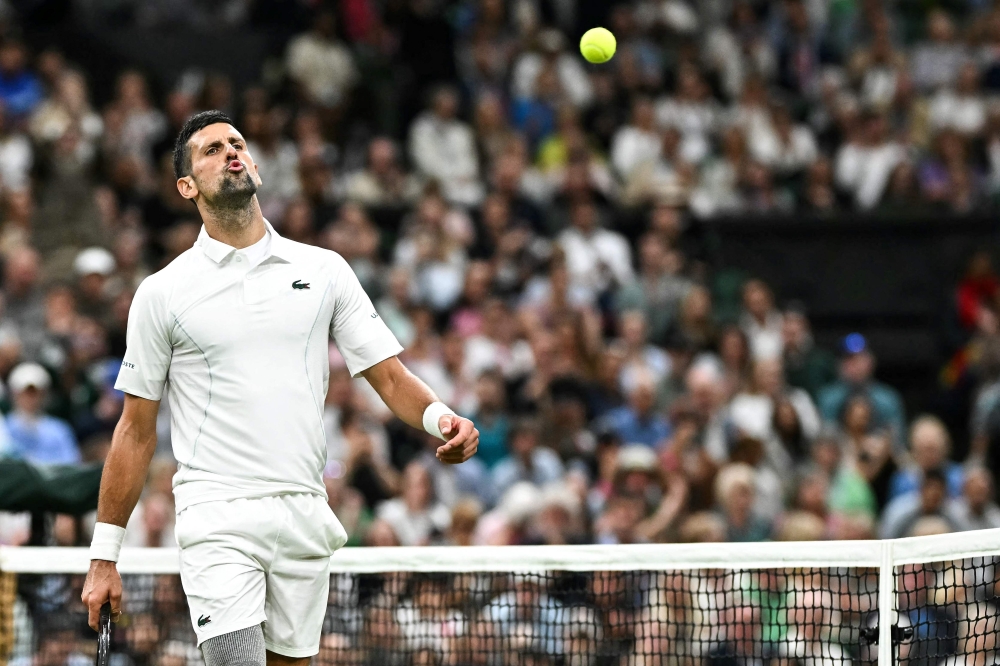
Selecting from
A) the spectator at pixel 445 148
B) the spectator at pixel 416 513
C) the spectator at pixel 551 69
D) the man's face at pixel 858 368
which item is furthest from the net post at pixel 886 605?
the spectator at pixel 551 69

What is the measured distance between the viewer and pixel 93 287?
13070 mm

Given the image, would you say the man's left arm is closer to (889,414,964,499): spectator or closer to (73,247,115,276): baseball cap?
(889,414,964,499): spectator

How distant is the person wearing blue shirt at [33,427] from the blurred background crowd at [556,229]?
0.02 meters

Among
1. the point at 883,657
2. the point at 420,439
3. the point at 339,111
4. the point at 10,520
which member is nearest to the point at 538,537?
the point at 420,439

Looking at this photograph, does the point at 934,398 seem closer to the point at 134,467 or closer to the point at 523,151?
the point at 523,151

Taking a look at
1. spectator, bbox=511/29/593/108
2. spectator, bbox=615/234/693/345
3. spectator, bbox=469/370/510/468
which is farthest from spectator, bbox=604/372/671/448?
spectator, bbox=511/29/593/108

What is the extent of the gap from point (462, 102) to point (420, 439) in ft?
17.9

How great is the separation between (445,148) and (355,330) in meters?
10.2

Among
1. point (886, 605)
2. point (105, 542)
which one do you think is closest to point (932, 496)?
point (886, 605)

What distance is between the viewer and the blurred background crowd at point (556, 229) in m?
11.9

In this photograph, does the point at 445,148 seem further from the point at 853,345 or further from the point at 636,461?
the point at 636,461

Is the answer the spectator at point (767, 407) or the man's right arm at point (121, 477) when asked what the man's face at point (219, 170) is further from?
the spectator at point (767, 407)

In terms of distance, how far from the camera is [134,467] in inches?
223

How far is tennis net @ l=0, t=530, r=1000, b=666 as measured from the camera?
6.88 metres
